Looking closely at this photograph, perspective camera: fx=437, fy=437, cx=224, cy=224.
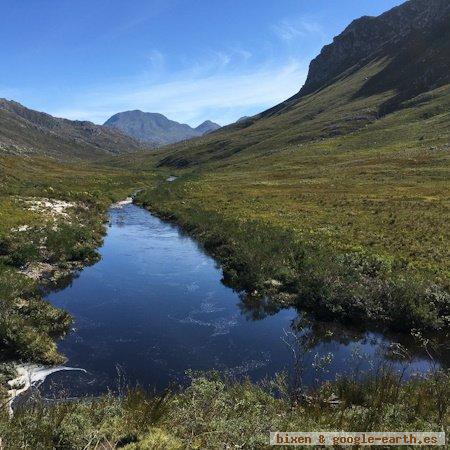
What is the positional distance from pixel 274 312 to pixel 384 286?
653 centimetres

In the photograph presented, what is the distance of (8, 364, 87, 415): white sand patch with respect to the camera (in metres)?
16.0

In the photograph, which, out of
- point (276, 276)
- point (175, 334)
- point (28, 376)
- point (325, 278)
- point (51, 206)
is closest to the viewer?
point (28, 376)

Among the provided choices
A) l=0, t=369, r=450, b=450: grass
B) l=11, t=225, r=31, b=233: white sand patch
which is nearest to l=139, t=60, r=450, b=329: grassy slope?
l=0, t=369, r=450, b=450: grass

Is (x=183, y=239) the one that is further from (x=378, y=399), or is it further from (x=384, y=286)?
(x=378, y=399)

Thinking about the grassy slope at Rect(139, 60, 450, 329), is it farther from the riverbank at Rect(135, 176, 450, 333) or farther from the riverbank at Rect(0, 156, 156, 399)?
the riverbank at Rect(0, 156, 156, 399)

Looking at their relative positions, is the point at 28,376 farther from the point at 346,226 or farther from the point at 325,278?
the point at 346,226

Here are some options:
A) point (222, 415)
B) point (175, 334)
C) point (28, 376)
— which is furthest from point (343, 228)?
point (222, 415)

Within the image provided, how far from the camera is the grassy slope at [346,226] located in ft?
81.1

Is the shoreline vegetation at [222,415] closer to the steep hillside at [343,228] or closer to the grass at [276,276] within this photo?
the grass at [276,276]

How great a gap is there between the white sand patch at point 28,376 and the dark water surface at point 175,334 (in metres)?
0.41

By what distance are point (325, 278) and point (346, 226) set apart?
17095 mm

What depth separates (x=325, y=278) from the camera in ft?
88.0

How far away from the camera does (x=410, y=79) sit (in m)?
195

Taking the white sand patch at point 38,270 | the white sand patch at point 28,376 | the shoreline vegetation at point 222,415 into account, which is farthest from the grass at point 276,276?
the white sand patch at point 28,376
